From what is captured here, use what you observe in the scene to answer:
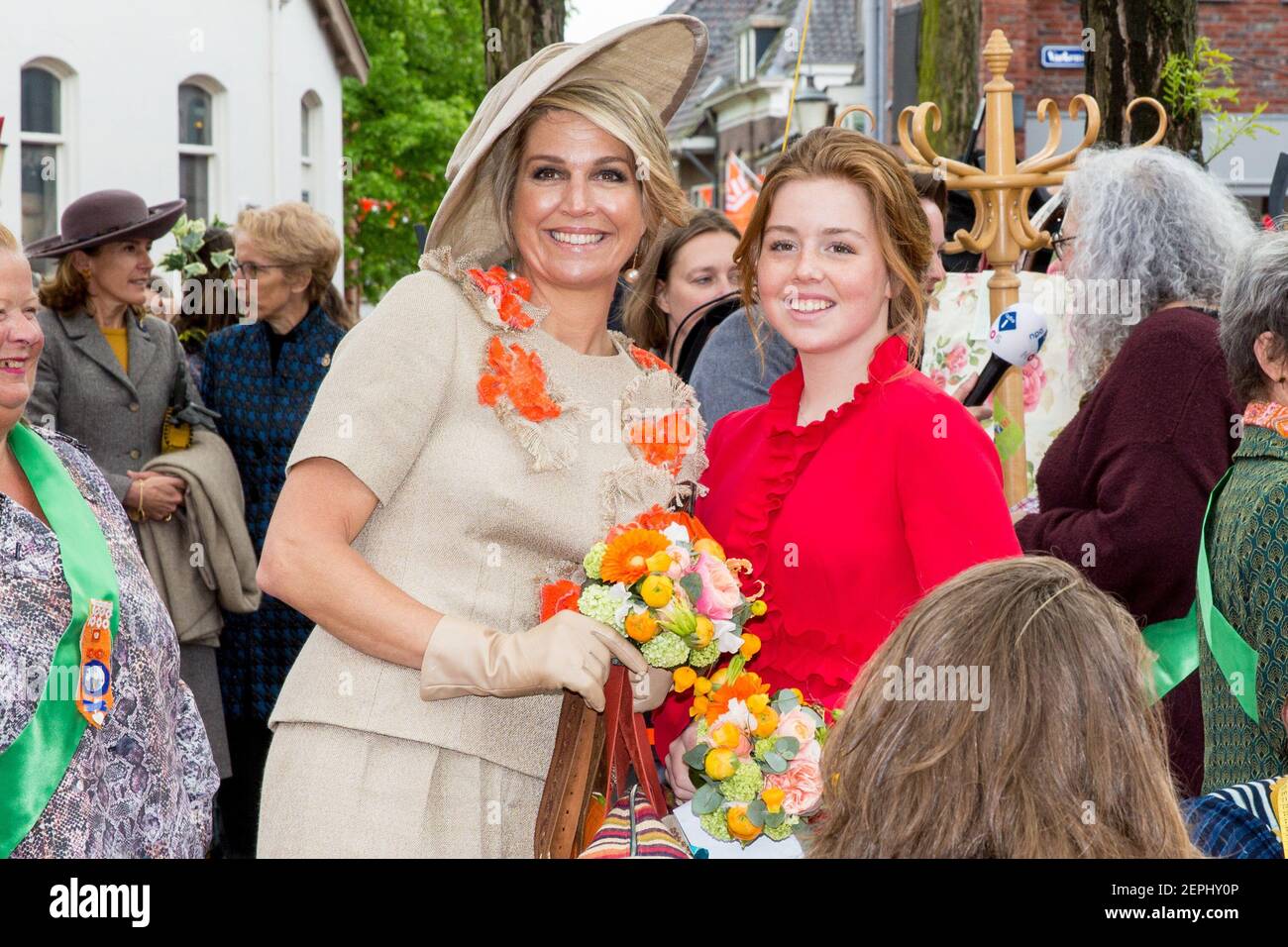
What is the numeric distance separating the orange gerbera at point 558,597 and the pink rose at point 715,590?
21 centimetres

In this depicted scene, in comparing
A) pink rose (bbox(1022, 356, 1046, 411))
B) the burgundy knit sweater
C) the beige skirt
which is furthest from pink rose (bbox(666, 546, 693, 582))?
pink rose (bbox(1022, 356, 1046, 411))

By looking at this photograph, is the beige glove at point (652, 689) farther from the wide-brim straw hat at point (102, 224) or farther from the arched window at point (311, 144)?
the arched window at point (311, 144)

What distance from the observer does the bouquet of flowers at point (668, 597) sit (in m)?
2.54

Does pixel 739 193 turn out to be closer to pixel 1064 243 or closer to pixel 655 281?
pixel 655 281

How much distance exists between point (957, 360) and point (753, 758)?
9.74ft

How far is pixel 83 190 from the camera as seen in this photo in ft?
49.9

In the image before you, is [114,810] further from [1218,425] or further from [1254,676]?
[1218,425]

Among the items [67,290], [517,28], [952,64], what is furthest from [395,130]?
[67,290]

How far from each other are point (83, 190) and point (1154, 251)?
13.1 m

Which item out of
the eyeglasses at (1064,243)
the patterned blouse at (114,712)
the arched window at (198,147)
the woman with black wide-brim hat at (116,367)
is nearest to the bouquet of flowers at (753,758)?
the patterned blouse at (114,712)

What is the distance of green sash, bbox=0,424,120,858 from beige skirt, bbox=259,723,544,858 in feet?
1.34

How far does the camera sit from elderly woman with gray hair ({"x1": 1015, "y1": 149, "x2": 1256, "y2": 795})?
3678 mm

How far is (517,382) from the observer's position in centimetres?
278

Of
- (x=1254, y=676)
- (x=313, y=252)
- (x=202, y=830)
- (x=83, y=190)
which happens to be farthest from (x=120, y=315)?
(x=83, y=190)
